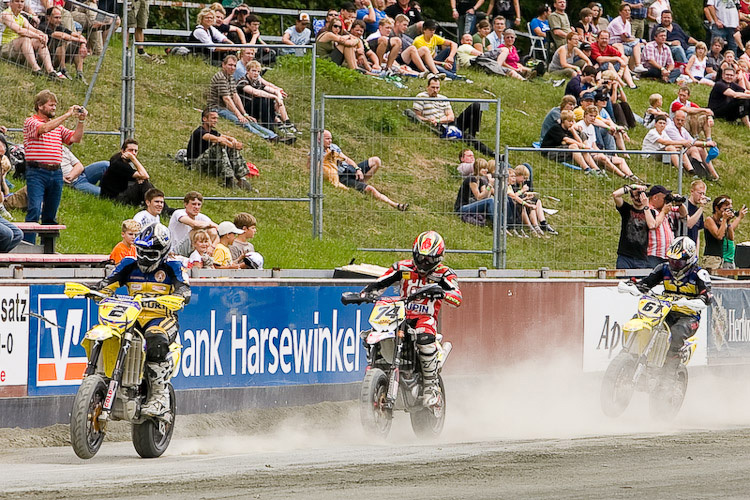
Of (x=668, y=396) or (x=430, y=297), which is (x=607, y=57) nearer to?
(x=668, y=396)

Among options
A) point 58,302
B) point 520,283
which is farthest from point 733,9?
point 58,302

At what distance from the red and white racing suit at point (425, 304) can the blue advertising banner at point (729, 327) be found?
22.4 feet

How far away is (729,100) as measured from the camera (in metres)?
30.4

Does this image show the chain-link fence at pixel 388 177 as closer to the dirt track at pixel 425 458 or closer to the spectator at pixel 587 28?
the dirt track at pixel 425 458

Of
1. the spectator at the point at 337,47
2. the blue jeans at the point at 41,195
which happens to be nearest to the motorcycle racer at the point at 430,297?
the blue jeans at the point at 41,195

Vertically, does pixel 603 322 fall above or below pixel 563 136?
below

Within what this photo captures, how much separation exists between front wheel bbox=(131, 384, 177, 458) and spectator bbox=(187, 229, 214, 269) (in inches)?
164

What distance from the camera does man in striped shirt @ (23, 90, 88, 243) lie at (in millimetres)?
15531

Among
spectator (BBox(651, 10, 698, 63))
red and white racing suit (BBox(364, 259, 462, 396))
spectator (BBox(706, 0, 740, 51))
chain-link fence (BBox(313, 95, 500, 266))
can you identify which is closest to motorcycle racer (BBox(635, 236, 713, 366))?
chain-link fence (BBox(313, 95, 500, 266))

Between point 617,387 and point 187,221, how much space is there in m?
5.25

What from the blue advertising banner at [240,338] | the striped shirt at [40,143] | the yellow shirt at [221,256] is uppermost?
the striped shirt at [40,143]

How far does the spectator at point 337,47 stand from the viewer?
2433 centimetres

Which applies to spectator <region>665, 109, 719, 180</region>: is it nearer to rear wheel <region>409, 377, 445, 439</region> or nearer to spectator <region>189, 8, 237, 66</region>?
spectator <region>189, 8, 237, 66</region>

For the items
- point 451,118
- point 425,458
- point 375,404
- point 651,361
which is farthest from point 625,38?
point 425,458
